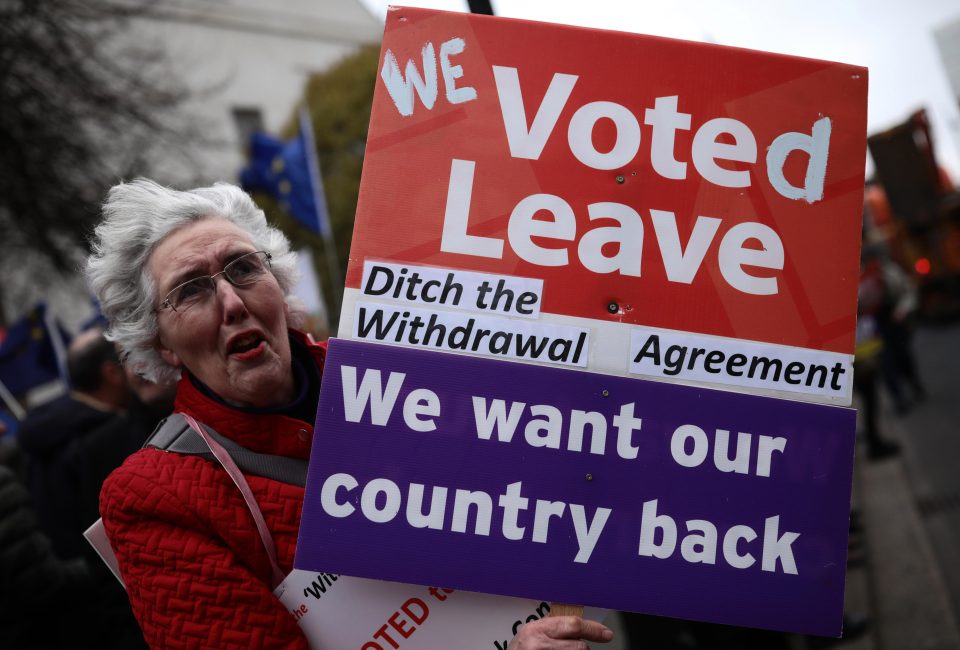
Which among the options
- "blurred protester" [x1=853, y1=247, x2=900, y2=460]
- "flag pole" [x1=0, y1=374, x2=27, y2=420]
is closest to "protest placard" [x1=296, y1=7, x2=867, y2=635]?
"flag pole" [x1=0, y1=374, x2=27, y2=420]

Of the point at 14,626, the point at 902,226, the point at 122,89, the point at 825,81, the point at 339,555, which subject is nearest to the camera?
the point at 339,555

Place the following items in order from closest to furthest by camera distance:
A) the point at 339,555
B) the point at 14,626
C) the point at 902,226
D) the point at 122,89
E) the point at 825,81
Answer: the point at 339,555 → the point at 825,81 → the point at 14,626 → the point at 122,89 → the point at 902,226

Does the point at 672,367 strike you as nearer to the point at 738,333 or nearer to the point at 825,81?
the point at 738,333

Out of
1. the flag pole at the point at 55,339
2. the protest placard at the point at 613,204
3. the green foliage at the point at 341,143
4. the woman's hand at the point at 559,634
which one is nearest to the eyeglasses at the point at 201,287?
the protest placard at the point at 613,204

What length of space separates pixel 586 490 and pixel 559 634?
11.0 inches

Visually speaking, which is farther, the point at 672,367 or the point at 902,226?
the point at 902,226

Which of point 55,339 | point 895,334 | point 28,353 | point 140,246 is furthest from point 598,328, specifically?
point 895,334

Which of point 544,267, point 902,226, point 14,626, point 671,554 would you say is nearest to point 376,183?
point 544,267

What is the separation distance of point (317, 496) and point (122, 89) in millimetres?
12358

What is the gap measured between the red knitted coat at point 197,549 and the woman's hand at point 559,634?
1.47ft

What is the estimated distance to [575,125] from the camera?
5.45ft

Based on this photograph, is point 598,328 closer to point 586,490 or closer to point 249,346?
point 586,490

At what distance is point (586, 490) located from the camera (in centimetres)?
160

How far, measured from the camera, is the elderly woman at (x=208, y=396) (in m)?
1.54
